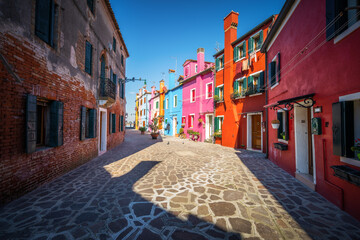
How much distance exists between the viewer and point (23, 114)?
381 cm

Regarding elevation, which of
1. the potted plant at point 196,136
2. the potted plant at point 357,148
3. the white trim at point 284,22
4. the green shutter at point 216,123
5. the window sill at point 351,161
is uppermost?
the white trim at point 284,22

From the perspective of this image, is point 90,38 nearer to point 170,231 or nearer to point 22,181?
point 22,181

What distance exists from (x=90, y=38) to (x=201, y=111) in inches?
472

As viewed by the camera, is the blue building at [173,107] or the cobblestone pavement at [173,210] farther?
the blue building at [173,107]

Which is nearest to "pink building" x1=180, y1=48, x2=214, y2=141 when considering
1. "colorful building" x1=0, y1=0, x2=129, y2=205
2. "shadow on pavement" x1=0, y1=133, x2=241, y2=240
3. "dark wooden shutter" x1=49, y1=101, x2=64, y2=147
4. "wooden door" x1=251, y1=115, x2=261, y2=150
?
"wooden door" x1=251, y1=115, x2=261, y2=150

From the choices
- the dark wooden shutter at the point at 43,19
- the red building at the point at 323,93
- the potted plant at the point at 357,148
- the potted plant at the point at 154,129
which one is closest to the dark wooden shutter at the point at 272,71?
the red building at the point at 323,93

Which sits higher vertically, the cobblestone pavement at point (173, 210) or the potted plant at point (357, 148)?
the potted plant at point (357, 148)

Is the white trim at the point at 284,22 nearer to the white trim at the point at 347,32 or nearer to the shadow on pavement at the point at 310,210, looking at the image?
the white trim at the point at 347,32

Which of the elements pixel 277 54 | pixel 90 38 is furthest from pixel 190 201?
pixel 90 38

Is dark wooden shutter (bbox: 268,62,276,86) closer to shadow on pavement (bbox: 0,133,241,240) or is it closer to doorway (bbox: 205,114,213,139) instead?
shadow on pavement (bbox: 0,133,241,240)

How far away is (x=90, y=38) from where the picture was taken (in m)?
7.41

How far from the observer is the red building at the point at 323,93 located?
10.8 ft

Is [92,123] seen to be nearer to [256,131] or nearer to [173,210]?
[173,210]

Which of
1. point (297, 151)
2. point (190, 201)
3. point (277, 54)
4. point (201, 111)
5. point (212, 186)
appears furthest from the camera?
point (201, 111)
